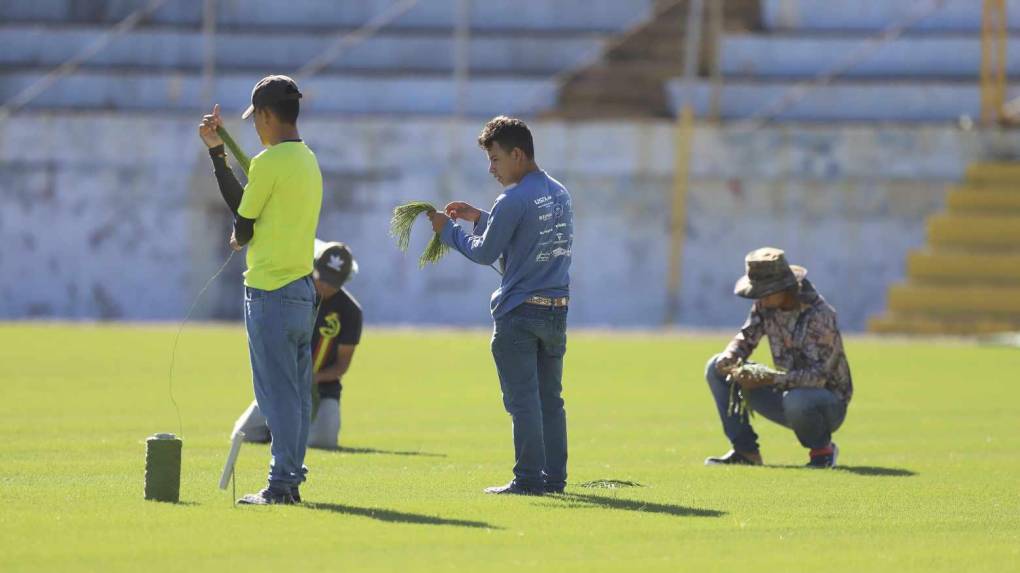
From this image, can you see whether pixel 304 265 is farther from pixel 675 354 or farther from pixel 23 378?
pixel 675 354

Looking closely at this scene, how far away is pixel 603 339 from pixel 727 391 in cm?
1727

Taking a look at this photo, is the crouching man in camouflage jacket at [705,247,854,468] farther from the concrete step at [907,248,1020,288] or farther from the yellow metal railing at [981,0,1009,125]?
the yellow metal railing at [981,0,1009,125]

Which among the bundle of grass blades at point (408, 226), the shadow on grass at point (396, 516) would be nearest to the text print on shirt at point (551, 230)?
the bundle of grass blades at point (408, 226)

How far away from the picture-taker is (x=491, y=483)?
11289 millimetres

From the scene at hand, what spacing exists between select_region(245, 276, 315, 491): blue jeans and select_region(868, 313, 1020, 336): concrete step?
23262 mm

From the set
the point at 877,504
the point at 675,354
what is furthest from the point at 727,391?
the point at 675,354

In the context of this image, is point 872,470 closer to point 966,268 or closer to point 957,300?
point 957,300

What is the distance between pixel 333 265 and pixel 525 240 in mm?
3540

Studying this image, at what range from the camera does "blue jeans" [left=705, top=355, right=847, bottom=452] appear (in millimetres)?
12484

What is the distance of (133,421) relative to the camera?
1530cm

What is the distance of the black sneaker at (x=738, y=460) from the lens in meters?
12.7

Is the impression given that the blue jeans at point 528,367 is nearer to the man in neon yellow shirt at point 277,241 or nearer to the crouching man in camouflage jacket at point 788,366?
the man in neon yellow shirt at point 277,241

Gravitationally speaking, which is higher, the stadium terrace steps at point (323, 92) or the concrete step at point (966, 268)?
the stadium terrace steps at point (323, 92)

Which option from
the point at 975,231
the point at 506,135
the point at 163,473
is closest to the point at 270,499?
the point at 163,473
